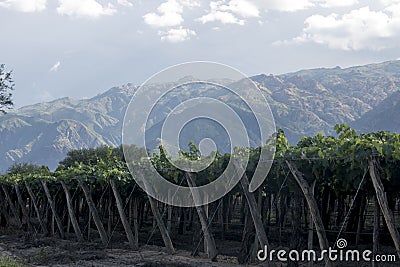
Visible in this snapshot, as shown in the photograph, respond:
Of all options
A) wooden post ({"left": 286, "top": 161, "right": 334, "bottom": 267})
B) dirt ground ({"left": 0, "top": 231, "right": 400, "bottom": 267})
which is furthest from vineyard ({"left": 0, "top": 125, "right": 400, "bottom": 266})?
dirt ground ({"left": 0, "top": 231, "right": 400, "bottom": 267})

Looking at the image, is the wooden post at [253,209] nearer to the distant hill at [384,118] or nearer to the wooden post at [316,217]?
the wooden post at [316,217]

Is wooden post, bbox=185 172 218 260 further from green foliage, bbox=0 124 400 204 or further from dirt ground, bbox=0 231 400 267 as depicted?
green foliage, bbox=0 124 400 204

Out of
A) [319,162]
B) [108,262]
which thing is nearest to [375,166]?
[319,162]

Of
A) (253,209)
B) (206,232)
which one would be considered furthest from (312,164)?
(206,232)

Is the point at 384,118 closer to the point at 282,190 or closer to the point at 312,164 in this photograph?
the point at 282,190

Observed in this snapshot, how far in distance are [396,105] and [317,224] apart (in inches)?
6218

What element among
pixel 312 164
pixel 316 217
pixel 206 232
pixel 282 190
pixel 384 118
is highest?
pixel 384 118

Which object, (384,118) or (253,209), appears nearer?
(253,209)

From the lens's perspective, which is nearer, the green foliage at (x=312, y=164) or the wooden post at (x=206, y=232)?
the green foliage at (x=312, y=164)

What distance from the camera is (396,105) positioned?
154375 millimetres

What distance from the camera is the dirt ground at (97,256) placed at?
37.7 ft

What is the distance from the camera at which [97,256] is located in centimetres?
1247

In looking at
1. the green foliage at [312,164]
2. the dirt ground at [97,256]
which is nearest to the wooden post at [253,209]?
the green foliage at [312,164]

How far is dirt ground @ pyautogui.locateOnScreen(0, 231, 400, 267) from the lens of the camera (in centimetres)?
1148
